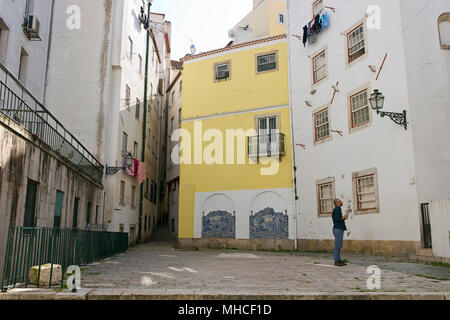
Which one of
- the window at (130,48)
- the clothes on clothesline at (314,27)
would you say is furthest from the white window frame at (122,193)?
the clothes on clothesline at (314,27)

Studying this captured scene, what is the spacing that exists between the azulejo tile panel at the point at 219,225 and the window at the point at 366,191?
294 inches

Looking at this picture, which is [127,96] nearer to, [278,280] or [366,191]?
[366,191]

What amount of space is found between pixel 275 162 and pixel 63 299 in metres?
16.0

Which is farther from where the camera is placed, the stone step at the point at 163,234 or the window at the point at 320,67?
the stone step at the point at 163,234

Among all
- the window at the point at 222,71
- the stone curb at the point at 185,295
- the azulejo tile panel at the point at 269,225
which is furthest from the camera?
the window at the point at 222,71

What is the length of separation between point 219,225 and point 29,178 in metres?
13.3

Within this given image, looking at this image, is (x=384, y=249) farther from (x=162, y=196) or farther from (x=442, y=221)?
(x=162, y=196)

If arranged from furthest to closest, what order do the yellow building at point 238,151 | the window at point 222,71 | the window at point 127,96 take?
the window at point 222,71, the window at point 127,96, the yellow building at point 238,151

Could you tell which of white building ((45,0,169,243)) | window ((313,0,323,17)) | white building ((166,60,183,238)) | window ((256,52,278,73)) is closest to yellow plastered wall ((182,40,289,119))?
window ((256,52,278,73))

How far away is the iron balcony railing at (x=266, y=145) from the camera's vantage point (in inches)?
832

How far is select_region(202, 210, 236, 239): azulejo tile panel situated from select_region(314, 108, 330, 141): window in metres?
6.44

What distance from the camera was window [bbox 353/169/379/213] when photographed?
51.7ft

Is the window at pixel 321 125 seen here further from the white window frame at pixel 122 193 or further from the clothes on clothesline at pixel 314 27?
the white window frame at pixel 122 193

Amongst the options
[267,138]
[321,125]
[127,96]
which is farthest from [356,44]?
A: [127,96]
